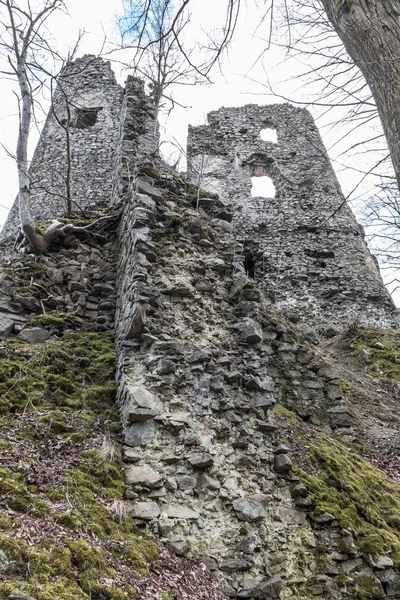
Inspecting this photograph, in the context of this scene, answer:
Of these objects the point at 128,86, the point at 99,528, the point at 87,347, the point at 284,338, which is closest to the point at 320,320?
the point at 284,338

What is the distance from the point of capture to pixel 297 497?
3.54 meters

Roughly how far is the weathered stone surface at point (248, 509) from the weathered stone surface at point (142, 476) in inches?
23.0

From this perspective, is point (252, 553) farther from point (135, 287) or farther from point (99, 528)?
point (135, 287)

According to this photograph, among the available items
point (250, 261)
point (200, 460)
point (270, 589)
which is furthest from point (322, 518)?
point (250, 261)

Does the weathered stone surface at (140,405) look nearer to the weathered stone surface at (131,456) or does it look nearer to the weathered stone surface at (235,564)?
the weathered stone surface at (131,456)

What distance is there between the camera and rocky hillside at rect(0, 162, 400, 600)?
253 centimetres

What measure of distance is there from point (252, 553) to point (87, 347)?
242 centimetres

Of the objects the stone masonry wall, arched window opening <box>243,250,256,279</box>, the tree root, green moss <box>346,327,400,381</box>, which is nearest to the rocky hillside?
the tree root

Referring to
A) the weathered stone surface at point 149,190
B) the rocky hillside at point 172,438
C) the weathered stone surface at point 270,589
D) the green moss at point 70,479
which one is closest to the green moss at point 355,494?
the rocky hillside at point 172,438

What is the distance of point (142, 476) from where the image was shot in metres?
3.11

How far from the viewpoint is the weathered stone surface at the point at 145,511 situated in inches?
114

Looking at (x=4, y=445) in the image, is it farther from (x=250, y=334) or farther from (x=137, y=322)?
(x=250, y=334)

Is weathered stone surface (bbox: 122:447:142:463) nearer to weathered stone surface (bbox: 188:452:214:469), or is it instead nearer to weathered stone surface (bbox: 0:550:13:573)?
weathered stone surface (bbox: 188:452:214:469)

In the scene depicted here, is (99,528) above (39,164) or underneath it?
underneath
